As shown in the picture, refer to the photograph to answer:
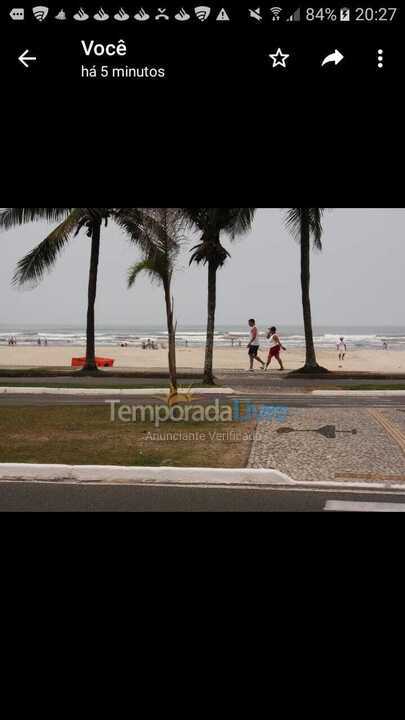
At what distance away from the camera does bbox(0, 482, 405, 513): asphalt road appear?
18.5ft

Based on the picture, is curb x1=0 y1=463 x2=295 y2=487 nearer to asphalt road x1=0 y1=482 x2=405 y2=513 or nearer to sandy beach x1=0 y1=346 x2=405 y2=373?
asphalt road x1=0 y1=482 x2=405 y2=513

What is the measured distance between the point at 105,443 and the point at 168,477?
202 cm

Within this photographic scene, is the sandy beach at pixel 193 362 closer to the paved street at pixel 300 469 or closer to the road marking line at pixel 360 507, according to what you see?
the paved street at pixel 300 469

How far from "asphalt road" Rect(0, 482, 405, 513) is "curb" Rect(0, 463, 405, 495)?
20 centimetres

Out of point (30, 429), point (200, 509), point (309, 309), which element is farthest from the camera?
point (309, 309)

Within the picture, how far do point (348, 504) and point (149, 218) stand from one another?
8.82 metres

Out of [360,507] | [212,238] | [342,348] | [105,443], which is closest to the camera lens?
[360,507]

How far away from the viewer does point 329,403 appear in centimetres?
1343

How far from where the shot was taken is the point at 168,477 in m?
6.83

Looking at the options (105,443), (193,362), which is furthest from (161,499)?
(193,362)

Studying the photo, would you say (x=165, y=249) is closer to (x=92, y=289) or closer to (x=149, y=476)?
(x=149, y=476)

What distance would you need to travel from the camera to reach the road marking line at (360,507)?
5.55m
